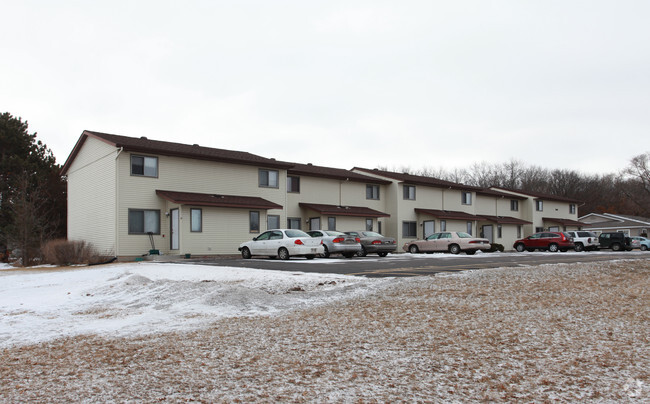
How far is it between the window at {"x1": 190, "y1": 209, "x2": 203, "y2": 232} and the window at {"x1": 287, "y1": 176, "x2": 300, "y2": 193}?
850 centimetres

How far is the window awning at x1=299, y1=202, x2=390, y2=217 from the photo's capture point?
1310 inches

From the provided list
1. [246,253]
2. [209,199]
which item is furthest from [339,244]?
[209,199]

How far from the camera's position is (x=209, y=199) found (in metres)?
26.7

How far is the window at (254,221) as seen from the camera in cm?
2884

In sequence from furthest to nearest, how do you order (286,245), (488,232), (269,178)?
1. (488,232)
2. (269,178)
3. (286,245)

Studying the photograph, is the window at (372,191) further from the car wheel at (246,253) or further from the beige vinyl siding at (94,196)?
the beige vinyl siding at (94,196)

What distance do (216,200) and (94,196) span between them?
640cm

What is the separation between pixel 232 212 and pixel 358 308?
63.9ft

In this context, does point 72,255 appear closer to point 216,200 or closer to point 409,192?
point 216,200

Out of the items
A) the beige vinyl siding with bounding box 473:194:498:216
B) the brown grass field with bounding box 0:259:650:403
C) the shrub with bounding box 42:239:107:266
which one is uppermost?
the beige vinyl siding with bounding box 473:194:498:216

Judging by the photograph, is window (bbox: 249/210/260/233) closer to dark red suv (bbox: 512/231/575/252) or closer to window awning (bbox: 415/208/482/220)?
window awning (bbox: 415/208/482/220)

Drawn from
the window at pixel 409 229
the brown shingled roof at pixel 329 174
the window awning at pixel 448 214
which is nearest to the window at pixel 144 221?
the brown shingled roof at pixel 329 174

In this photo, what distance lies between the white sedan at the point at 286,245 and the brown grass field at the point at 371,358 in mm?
12873

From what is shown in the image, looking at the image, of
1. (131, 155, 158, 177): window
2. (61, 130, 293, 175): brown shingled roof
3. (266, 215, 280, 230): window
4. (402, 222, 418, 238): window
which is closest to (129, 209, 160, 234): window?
(131, 155, 158, 177): window
